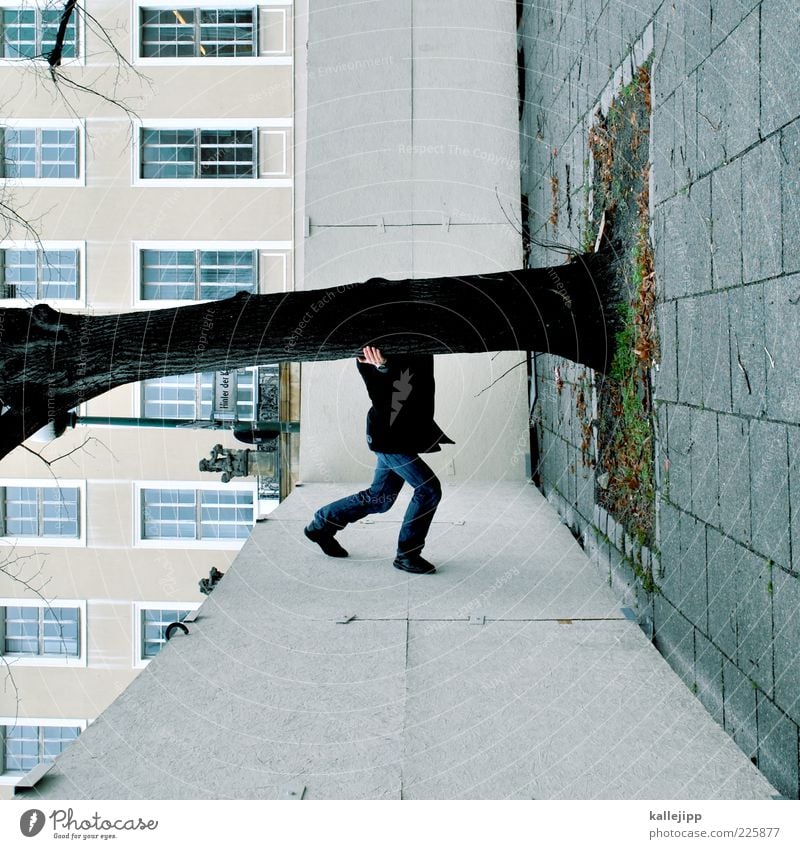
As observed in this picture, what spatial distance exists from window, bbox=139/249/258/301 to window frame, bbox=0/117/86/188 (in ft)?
4.38

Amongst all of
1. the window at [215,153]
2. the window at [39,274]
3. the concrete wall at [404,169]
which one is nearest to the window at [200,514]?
the window at [39,274]

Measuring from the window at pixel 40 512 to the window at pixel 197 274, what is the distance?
287 centimetres

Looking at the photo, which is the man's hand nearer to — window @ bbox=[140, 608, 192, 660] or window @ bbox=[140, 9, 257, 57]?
window @ bbox=[140, 9, 257, 57]

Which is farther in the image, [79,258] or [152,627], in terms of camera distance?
[152,627]

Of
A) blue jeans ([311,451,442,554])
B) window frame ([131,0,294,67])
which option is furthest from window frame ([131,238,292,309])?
blue jeans ([311,451,442,554])

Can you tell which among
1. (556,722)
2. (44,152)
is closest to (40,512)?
(44,152)

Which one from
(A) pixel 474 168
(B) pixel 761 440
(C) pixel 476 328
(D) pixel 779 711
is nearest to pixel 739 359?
(B) pixel 761 440

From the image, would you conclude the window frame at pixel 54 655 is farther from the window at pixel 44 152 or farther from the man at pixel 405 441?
the man at pixel 405 441

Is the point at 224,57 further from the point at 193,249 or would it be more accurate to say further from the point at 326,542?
the point at 326,542

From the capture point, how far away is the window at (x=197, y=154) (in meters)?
12.0

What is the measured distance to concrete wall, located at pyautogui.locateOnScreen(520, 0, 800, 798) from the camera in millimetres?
2699

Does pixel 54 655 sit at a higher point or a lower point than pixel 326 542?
lower

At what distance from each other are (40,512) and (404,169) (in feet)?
22.2

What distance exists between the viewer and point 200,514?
12.9 meters
